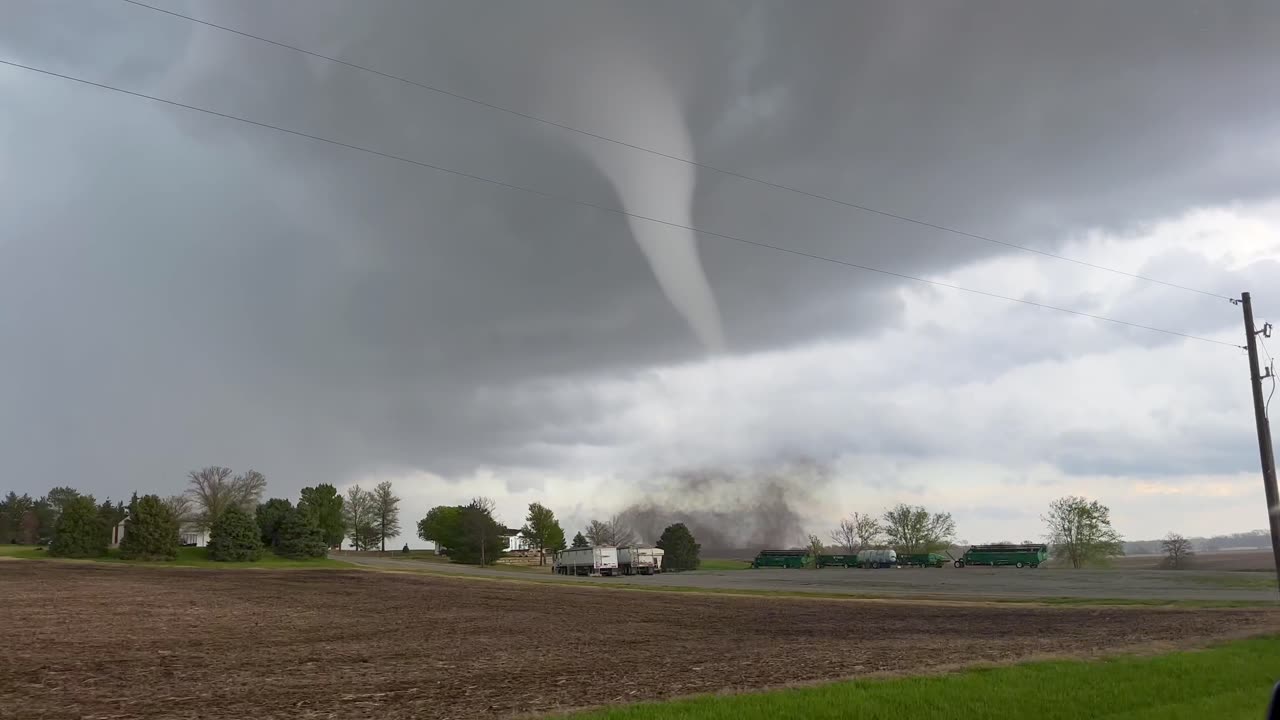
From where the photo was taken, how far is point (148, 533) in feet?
324

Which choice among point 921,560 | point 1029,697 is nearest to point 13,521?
point 921,560

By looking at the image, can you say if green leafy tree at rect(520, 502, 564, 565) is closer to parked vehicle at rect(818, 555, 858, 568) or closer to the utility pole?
parked vehicle at rect(818, 555, 858, 568)

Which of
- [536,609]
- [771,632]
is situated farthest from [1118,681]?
[536,609]

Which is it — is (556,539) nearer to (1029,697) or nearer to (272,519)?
(272,519)

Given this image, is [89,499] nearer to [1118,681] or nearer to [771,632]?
[771,632]

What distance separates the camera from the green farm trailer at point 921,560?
347 feet

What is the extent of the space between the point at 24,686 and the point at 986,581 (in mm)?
64145

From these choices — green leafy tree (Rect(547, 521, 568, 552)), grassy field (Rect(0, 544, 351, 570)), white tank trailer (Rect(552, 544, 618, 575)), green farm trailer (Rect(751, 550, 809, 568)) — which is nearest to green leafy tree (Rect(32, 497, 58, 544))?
grassy field (Rect(0, 544, 351, 570))

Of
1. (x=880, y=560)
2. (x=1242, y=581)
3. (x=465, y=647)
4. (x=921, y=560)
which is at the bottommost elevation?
(x=921, y=560)

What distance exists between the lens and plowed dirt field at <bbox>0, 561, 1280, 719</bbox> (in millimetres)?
15938

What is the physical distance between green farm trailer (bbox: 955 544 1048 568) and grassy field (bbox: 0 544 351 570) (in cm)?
8177

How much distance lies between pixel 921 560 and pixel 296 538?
87.8 meters

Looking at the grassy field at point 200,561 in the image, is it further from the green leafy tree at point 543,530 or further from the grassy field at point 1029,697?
the grassy field at point 1029,697

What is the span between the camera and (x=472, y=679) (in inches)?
725
